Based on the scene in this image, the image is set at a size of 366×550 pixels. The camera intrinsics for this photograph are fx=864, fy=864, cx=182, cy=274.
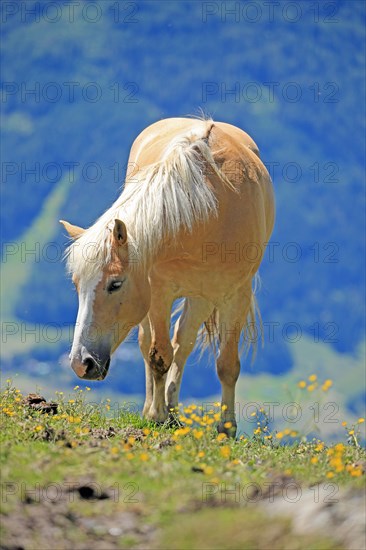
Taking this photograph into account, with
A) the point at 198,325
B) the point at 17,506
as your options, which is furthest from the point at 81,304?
the point at 17,506

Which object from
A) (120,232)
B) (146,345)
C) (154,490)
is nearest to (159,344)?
(146,345)

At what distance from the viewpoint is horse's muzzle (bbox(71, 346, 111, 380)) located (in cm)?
Answer: 652

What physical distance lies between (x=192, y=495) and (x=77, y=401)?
13.6 ft

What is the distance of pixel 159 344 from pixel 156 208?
63.9 inches

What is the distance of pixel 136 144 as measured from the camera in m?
9.59

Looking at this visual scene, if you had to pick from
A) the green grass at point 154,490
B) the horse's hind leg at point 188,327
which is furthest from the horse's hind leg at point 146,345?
the green grass at point 154,490

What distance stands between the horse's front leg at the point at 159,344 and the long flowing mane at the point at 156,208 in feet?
3.37

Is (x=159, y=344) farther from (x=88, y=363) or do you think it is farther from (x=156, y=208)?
(x=156, y=208)

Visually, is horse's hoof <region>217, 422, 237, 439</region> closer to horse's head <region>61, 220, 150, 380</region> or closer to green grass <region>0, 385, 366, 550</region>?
horse's head <region>61, 220, 150, 380</region>

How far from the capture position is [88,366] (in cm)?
655

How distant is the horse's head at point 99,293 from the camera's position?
653cm

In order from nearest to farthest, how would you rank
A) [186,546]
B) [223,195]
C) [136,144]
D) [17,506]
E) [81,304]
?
[186,546], [17,506], [81,304], [223,195], [136,144]

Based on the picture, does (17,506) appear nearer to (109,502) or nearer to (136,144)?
(109,502)

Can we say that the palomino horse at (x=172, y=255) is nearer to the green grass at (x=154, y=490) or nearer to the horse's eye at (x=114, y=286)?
the horse's eye at (x=114, y=286)
